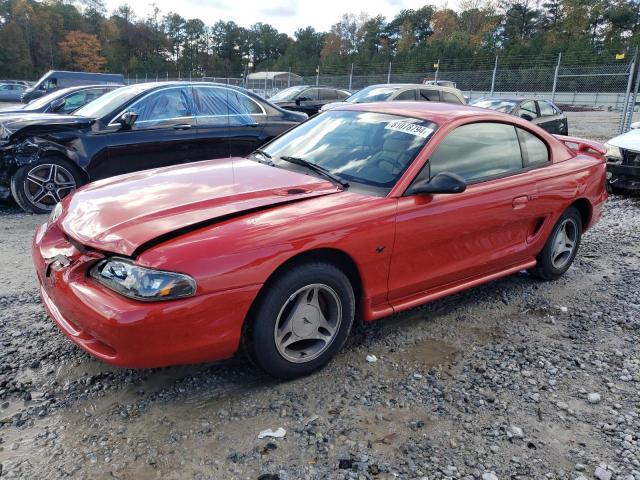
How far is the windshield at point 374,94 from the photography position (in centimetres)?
1163

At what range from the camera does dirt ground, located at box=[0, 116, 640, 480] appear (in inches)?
84.5

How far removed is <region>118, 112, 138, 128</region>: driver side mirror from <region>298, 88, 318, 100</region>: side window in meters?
10.1

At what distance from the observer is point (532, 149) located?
3.95 meters

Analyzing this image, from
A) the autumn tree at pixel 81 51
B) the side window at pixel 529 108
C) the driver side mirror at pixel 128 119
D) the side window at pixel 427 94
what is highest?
the autumn tree at pixel 81 51

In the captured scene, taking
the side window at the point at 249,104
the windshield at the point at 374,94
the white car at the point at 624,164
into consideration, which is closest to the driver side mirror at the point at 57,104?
the side window at the point at 249,104

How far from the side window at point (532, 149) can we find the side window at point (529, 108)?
958 centimetres

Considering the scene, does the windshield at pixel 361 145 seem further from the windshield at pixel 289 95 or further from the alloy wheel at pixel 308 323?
the windshield at pixel 289 95

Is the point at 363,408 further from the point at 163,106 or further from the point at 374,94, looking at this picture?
the point at 374,94

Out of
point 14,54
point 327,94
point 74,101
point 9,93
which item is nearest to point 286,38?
point 14,54

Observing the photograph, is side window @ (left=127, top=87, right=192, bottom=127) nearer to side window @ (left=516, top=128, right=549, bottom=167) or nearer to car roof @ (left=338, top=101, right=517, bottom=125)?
car roof @ (left=338, top=101, right=517, bottom=125)

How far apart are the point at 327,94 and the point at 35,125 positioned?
1161 centimetres

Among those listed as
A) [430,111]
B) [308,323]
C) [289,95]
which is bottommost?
[308,323]

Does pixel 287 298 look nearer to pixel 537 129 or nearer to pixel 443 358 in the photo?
pixel 443 358

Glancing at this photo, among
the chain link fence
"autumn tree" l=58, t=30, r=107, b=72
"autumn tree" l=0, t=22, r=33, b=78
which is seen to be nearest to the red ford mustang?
the chain link fence
